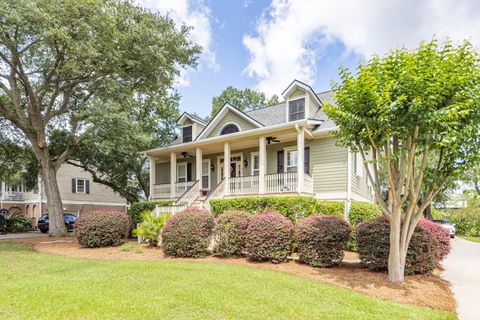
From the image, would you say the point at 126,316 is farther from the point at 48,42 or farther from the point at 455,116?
the point at 48,42

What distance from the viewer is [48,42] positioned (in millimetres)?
12766

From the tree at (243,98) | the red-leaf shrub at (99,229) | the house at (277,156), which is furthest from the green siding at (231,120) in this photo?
the tree at (243,98)

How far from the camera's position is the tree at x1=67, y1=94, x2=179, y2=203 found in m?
14.3

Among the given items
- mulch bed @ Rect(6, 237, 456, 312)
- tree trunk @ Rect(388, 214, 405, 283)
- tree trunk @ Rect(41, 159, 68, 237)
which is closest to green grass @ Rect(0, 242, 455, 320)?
mulch bed @ Rect(6, 237, 456, 312)

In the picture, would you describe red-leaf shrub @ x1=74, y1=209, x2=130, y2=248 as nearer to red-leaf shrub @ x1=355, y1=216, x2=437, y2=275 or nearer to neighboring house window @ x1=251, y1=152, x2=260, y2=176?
neighboring house window @ x1=251, y1=152, x2=260, y2=176

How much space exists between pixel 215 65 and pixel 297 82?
614cm

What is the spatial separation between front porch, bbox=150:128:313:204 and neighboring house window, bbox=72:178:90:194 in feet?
53.8

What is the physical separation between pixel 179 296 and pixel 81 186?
31.5 m

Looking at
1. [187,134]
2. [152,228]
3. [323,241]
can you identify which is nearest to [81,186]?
[187,134]

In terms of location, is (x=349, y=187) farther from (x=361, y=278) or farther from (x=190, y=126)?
(x=190, y=126)


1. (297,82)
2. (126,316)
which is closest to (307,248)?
(126,316)

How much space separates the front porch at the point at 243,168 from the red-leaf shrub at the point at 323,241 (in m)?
4.51

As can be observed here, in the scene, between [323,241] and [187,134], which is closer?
[323,241]

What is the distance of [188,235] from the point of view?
9.75m
